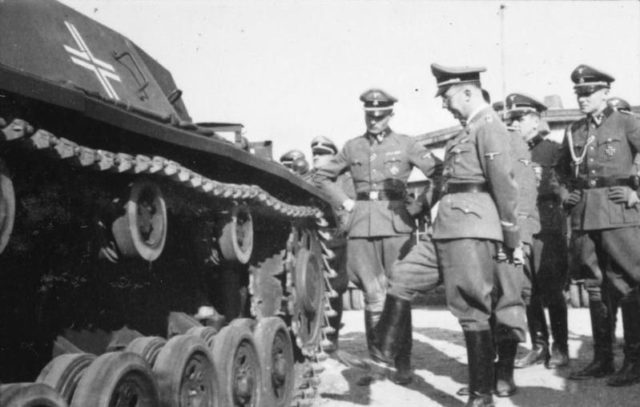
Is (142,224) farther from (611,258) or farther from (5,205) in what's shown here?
(611,258)

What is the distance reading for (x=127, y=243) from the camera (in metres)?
3.25

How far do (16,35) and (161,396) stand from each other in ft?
6.96

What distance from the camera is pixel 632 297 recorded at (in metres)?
5.54

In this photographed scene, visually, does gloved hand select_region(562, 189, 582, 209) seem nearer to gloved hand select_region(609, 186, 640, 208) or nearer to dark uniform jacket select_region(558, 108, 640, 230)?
dark uniform jacket select_region(558, 108, 640, 230)

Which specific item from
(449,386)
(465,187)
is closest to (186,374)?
(465,187)

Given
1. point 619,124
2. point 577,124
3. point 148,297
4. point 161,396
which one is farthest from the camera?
point 577,124

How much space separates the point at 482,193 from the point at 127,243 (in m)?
2.37

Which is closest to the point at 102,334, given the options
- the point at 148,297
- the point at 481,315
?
the point at 148,297

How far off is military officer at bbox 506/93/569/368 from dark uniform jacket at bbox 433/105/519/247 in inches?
73.5

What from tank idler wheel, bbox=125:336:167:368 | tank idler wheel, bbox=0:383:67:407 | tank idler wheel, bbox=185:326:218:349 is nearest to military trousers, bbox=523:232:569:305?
tank idler wheel, bbox=185:326:218:349

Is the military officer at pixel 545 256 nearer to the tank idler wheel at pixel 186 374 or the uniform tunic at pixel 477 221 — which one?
the uniform tunic at pixel 477 221

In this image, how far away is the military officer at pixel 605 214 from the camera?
5.50 meters

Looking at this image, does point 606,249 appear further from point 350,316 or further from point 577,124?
point 350,316

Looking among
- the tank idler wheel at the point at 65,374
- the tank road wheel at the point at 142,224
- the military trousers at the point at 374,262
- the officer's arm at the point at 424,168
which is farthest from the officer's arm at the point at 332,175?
the tank idler wheel at the point at 65,374
